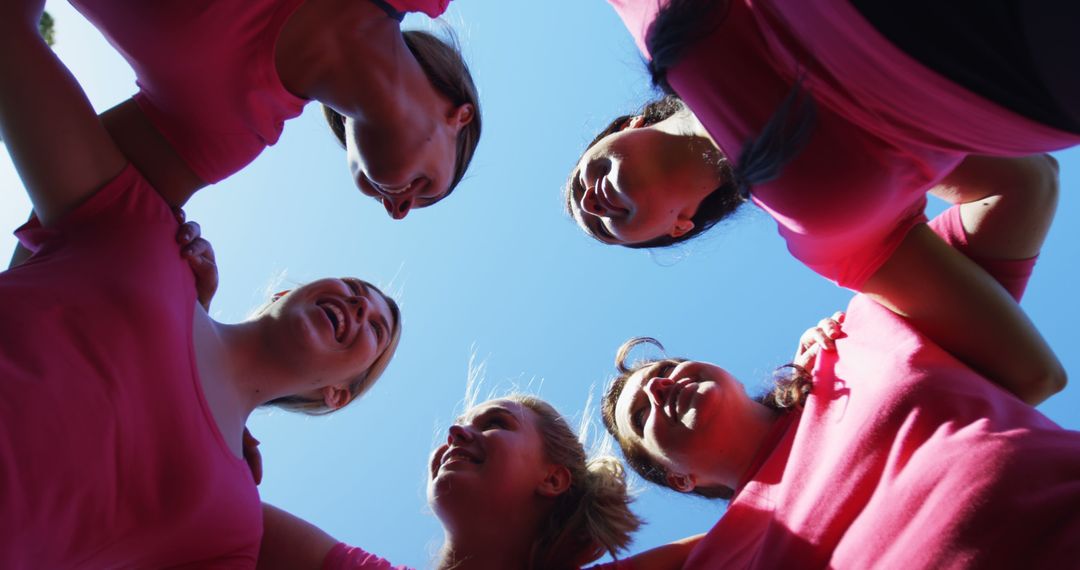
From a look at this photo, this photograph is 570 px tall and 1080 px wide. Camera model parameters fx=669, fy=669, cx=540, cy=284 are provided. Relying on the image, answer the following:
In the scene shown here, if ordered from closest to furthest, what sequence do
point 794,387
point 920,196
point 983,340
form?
point 920,196, point 983,340, point 794,387

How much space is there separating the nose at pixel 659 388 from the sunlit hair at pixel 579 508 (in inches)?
20.3

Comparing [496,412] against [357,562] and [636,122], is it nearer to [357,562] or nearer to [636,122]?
[357,562]

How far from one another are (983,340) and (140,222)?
2.49 meters

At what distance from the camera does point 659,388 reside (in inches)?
105

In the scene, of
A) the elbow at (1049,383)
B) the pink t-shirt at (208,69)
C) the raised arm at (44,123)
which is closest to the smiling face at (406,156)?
the pink t-shirt at (208,69)

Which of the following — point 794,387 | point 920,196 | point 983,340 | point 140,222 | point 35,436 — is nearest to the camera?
point 35,436

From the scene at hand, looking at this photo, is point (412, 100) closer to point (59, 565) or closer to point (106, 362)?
point (106, 362)

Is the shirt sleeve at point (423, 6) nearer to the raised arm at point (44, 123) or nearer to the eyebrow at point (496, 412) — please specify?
the raised arm at point (44, 123)

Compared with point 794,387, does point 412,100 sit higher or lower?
higher

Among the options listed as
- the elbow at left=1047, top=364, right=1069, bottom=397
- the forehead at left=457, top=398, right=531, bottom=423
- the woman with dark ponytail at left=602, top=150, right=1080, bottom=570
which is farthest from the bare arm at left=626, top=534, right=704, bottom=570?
the elbow at left=1047, top=364, right=1069, bottom=397

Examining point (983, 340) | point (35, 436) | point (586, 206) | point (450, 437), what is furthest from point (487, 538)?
point (983, 340)

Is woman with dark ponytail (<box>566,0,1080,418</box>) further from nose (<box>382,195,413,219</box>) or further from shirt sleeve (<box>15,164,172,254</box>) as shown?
shirt sleeve (<box>15,164,172,254</box>)

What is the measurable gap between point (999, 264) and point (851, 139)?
37.1 inches

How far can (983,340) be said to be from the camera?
6.23 feet
